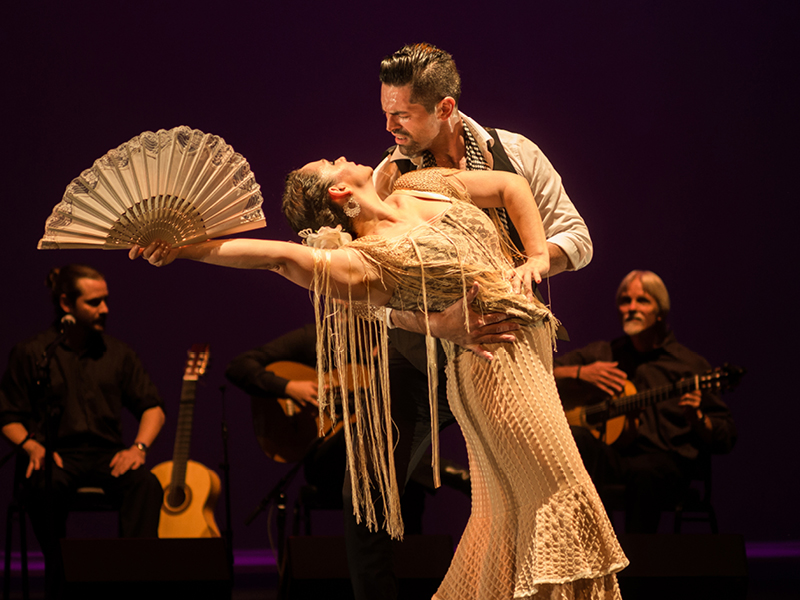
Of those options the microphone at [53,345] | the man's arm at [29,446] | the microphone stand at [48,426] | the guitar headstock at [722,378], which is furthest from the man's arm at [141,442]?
the guitar headstock at [722,378]

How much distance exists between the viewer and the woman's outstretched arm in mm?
1722

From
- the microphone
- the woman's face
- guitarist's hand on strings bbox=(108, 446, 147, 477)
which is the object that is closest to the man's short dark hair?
the woman's face

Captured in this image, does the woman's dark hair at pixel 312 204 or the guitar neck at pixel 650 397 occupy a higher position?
the woman's dark hair at pixel 312 204

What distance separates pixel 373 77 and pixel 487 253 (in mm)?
3429

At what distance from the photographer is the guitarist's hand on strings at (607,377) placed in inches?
173

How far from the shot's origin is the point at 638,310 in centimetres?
451

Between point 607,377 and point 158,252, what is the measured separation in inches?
124

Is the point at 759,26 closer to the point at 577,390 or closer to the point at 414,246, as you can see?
the point at 577,390

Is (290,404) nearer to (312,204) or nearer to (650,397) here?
(650,397)

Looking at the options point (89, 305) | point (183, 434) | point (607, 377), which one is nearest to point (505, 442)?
point (607, 377)

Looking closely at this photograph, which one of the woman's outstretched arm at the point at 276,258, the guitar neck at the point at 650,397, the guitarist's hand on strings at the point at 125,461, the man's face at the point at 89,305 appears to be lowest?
the guitarist's hand on strings at the point at 125,461

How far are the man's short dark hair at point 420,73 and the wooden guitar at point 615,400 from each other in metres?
2.39

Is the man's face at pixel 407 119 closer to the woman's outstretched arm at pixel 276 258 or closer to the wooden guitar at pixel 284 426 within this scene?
the woman's outstretched arm at pixel 276 258

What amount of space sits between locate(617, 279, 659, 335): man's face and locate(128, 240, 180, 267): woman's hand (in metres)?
3.26
